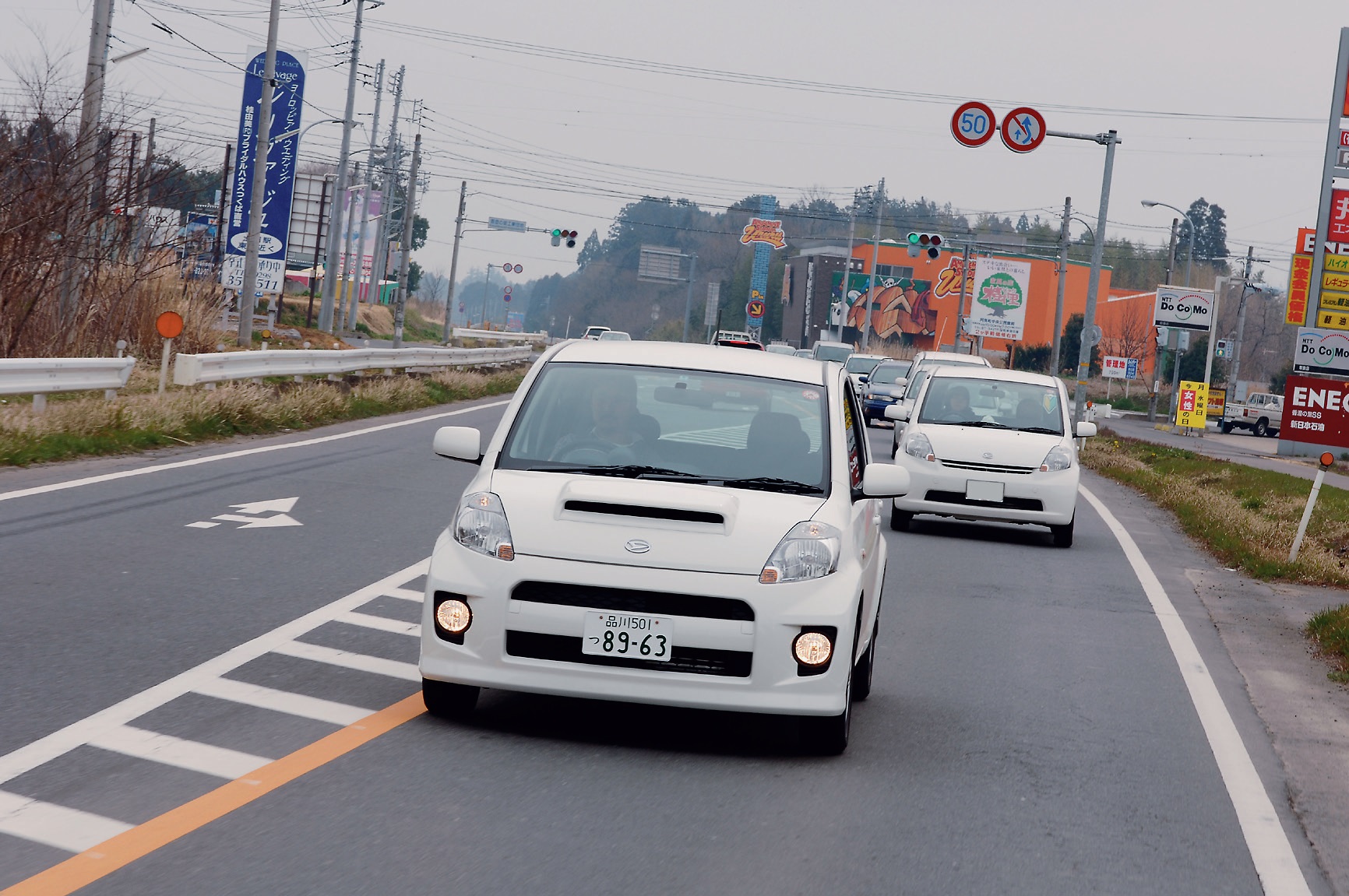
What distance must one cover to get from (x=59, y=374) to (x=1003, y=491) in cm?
980

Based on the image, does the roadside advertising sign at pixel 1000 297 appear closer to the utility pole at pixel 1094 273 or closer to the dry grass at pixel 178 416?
the utility pole at pixel 1094 273

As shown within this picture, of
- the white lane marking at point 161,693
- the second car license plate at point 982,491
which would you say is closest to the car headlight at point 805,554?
the white lane marking at point 161,693

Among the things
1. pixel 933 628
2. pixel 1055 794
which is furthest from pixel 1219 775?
pixel 933 628

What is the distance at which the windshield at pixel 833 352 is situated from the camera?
53.6m

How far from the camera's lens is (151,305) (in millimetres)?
26484

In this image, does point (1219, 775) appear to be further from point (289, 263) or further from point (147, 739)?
point (289, 263)

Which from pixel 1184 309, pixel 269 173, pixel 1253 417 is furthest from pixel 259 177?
pixel 1253 417

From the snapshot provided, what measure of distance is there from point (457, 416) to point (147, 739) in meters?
20.5

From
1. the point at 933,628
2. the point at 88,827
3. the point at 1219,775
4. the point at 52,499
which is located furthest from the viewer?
the point at 52,499

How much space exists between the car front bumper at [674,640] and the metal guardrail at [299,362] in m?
15.8

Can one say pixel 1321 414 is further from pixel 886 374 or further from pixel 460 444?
pixel 886 374

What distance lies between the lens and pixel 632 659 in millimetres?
5902

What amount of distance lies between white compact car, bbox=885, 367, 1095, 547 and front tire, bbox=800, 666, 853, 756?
330 inches

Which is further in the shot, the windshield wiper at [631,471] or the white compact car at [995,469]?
the white compact car at [995,469]
